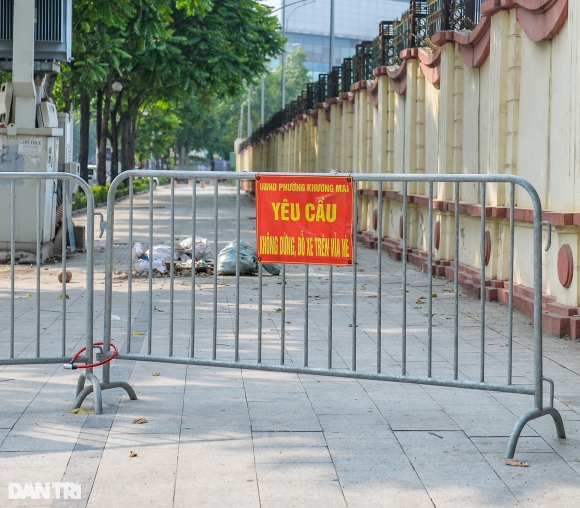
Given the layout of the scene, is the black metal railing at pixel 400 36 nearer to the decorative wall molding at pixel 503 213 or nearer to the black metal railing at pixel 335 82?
the black metal railing at pixel 335 82

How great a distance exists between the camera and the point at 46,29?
1584cm

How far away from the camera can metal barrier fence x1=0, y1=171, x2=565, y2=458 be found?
5730mm

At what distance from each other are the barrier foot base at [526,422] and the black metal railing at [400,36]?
9117 mm

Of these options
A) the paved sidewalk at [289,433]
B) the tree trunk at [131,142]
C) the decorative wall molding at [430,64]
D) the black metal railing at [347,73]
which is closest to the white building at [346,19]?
the tree trunk at [131,142]

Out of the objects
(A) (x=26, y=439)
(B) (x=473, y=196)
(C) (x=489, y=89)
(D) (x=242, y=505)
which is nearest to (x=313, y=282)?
(B) (x=473, y=196)

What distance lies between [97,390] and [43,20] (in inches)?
431

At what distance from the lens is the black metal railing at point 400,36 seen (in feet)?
48.0

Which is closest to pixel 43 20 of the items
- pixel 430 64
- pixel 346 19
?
pixel 430 64

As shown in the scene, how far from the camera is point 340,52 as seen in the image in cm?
14075

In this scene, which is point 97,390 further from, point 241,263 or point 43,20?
point 43,20

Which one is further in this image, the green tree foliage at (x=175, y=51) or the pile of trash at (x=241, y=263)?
the green tree foliage at (x=175, y=51)

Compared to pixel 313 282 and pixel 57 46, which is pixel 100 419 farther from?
pixel 57 46

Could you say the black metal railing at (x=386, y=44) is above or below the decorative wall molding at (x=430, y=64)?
above

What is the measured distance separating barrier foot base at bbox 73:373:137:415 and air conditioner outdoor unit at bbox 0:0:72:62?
34.0 feet
